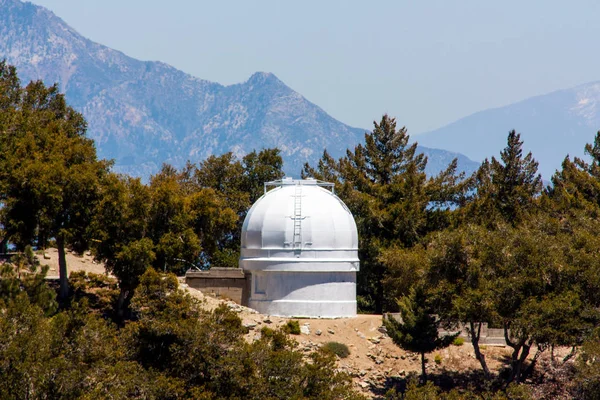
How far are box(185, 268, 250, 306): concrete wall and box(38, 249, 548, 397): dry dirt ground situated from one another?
56.5 inches

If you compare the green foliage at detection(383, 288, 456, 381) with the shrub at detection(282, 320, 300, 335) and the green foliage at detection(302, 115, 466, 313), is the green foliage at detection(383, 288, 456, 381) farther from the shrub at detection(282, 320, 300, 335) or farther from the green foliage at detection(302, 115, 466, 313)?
the green foliage at detection(302, 115, 466, 313)

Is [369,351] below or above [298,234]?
below

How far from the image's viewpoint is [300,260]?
52219 millimetres

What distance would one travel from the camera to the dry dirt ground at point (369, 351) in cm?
4634

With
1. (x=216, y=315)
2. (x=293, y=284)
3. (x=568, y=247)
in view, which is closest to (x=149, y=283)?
(x=216, y=315)

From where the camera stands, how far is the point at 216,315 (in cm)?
3644

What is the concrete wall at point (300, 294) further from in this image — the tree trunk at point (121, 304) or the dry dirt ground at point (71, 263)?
the dry dirt ground at point (71, 263)

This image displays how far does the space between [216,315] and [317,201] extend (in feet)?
60.7

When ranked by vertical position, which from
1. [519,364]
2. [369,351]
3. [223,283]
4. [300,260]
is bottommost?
[519,364]

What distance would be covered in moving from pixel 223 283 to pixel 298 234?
A: 4.98 meters

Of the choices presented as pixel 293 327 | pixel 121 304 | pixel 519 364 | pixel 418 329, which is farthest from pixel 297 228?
pixel 519 364

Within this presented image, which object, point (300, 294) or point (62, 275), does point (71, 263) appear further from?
point (300, 294)

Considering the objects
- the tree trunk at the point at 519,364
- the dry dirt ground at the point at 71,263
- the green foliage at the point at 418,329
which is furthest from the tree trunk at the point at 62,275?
the tree trunk at the point at 519,364

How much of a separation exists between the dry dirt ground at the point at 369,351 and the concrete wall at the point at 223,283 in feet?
4.71
